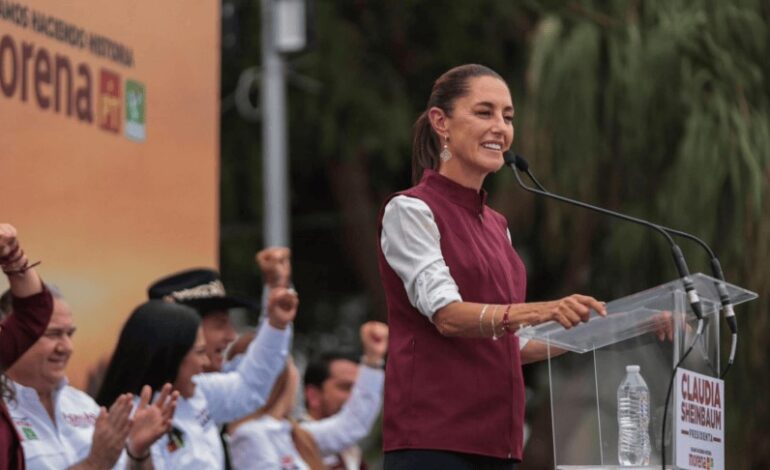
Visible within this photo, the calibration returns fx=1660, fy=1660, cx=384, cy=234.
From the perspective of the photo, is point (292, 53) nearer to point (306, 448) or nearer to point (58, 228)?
point (306, 448)

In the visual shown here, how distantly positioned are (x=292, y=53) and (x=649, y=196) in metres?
3.30

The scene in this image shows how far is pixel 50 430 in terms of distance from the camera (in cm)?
539

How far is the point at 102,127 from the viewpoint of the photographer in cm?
656

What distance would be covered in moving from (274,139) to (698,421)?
26.5 ft

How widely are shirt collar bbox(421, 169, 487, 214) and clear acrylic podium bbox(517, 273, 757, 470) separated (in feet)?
1.36

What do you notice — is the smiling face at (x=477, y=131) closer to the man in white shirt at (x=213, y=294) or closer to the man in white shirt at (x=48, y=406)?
the man in white shirt at (x=48, y=406)

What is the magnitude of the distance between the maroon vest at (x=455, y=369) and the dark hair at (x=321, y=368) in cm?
452

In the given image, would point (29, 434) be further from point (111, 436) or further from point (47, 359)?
point (111, 436)

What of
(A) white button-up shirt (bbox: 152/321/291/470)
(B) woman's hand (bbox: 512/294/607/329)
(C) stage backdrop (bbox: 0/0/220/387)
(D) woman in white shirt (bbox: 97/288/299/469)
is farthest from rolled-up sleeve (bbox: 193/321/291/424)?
(B) woman's hand (bbox: 512/294/607/329)

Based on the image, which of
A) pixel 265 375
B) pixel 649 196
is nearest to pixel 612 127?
pixel 649 196

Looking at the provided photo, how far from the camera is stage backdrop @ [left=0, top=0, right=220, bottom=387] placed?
6043 millimetres

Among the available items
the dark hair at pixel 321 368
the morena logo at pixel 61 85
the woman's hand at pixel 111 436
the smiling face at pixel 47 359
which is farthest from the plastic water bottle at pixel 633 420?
the dark hair at pixel 321 368

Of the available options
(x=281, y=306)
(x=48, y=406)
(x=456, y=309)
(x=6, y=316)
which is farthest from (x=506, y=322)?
(x=281, y=306)

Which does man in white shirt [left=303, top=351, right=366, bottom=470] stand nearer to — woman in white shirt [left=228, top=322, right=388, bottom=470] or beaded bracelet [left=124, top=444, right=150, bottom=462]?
woman in white shirt [left=228, top=322, right=388, bottom=470]
